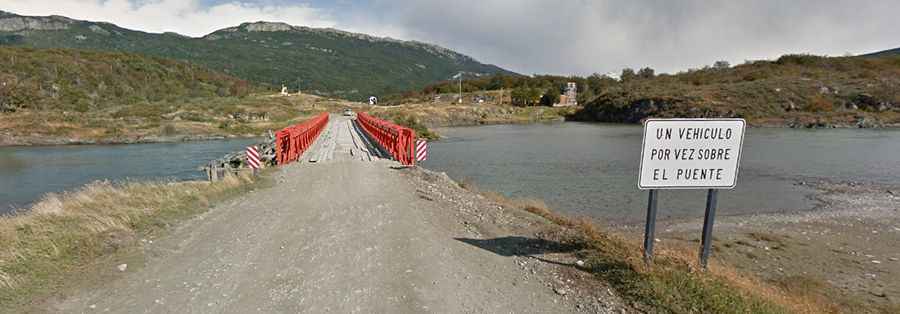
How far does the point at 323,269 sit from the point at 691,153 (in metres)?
4.83

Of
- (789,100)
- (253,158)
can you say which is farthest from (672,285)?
(789,100)

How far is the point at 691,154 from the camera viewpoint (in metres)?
5.32

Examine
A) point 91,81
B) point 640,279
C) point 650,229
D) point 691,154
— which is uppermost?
point 91,81

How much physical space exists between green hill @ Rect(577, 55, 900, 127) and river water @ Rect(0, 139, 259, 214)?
75273mm

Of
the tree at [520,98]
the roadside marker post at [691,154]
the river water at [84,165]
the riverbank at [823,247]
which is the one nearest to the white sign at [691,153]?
the roadside marker post at [691,154]

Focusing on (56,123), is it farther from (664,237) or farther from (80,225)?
(664,237)

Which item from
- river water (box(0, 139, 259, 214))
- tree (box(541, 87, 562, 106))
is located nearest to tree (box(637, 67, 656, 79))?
tree (box(541, 87, 562, 106))

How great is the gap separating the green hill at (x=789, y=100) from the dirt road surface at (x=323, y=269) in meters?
79.4

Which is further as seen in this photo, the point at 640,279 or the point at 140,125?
the point at 140,125

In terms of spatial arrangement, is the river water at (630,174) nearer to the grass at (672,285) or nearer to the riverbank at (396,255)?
the riverbank at (396,255)

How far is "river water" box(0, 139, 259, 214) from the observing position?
21.4m

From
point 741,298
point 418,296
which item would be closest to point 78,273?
point 418,296

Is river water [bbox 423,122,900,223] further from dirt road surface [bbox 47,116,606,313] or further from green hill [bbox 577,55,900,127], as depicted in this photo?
green hill [bbox 577,55,900,127]

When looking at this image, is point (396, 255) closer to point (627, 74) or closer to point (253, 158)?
point (253, 158)
